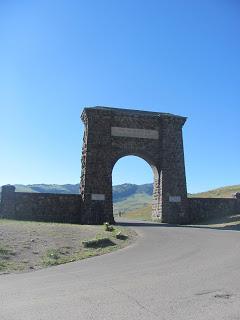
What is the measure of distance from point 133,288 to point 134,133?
2357 cm

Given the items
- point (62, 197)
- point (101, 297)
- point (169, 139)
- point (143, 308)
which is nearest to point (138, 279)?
point (101, 297)

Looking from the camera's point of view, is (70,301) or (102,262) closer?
(70,301)

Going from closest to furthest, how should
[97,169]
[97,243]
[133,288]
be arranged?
[133,288]
[97,243]
[97,169]

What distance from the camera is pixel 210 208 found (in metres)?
33.6

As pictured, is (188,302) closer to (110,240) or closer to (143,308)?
(143,308)

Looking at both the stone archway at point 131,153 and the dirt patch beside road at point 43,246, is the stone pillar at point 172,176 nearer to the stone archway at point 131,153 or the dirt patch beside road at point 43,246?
the stone archway at point 131,153

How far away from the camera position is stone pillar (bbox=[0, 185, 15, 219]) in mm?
28297

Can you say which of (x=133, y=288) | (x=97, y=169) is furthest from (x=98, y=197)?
(x=133, y=288)

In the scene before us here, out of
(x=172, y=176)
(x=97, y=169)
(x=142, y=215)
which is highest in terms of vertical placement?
(x=97, y=169)

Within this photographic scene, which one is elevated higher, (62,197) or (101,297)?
(62,197)

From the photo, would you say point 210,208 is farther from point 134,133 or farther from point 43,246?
point 43,246

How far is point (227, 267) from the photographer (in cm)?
1095

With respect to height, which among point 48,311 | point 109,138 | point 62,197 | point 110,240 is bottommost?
point 48,311

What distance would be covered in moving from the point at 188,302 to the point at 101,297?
1.62 metres
